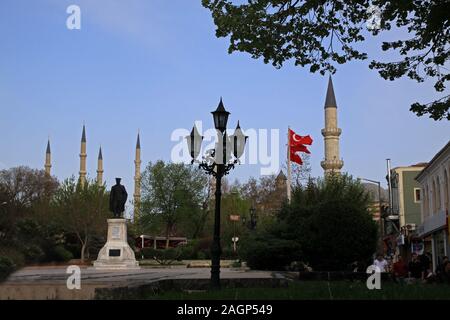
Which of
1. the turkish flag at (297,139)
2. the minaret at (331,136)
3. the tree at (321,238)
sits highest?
the minaret at (331,136)

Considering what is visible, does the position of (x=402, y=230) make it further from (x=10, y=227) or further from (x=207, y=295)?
(x=207, y=295)

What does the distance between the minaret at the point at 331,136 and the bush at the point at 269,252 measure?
5702 cm

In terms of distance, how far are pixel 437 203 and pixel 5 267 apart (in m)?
32.1

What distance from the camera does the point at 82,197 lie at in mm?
60812

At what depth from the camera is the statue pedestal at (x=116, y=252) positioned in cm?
3044

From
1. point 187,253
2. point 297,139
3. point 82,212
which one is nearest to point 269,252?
point 297,139

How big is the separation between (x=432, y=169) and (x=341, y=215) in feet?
56.7

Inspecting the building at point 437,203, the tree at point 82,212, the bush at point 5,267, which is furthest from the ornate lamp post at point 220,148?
the tree at point 82,212

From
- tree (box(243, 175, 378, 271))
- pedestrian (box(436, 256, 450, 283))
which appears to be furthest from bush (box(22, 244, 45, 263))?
pedestrian (box(436, 256, 450, 283))

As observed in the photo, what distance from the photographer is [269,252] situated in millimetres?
25812

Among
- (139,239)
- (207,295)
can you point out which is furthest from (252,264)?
(139,239)

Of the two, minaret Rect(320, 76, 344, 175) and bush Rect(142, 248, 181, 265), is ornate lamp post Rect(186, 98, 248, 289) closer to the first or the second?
bush Rect(142, 248, 181, 265)

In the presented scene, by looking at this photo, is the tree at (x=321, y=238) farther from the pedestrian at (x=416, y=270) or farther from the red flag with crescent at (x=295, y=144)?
the red flag with crescent at (x=295, y=144)

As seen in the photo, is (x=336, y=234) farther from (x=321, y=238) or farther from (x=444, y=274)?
(x=444, y=274)
